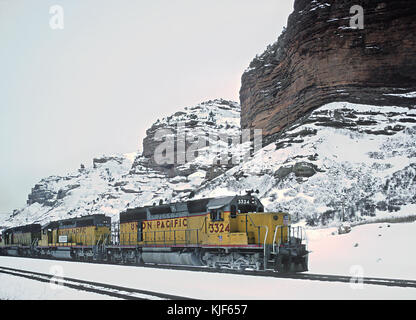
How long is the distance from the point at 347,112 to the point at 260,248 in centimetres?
4572

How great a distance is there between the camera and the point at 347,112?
2333 inches

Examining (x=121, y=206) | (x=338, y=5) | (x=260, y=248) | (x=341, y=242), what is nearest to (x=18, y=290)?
(x=260, y=248)

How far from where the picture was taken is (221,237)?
1983cm

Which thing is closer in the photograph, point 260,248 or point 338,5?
point 260,248

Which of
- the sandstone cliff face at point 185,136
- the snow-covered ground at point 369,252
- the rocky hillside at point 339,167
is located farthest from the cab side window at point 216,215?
the sandstone cliff face at point 185,136

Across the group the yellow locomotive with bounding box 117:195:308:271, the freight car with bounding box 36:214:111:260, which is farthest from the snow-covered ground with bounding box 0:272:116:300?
the freight car with bounding box 36:214:111:260

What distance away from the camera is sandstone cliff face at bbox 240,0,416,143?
62.3 meters

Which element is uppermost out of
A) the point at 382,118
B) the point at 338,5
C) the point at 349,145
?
the point at 338,5

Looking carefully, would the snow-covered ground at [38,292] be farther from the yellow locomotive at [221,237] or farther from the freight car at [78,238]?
the freight car at [78,238]

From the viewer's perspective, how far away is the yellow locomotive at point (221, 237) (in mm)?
18188

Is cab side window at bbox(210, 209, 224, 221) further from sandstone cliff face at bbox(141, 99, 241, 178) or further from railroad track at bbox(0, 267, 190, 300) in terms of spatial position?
sandstone cliff face at bbox(141, 99, 241, 178)

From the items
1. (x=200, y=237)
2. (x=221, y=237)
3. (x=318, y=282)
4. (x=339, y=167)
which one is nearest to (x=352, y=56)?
(x=339, y=167)
